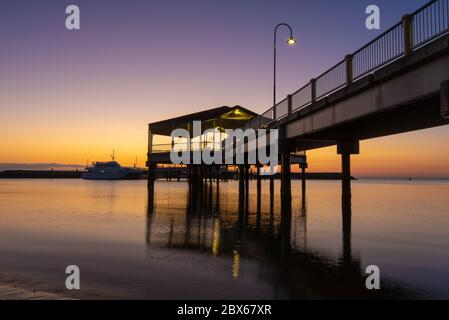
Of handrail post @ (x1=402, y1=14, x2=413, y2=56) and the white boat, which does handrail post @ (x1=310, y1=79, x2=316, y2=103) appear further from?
the white boat

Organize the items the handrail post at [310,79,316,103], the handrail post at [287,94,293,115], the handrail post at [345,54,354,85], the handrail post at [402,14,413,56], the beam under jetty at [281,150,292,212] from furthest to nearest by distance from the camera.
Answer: the beam under jetty at [281,150,292,212] → the handrail post at [287,94,293,115] → the handrail post at [310,79,316,103] → the handrail post at [345,54,354,85] → the handrail post at [402,14,413,56]

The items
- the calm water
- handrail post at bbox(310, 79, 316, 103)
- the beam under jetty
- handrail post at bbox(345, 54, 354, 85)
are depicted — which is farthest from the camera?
the beam under jetty

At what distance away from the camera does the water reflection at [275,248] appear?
833 centimetres

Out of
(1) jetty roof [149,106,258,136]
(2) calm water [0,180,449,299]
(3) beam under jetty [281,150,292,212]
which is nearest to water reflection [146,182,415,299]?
(2) calm water [0,180,449,299]

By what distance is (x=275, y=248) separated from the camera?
43.7ft

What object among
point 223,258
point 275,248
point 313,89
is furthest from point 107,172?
point 223,258

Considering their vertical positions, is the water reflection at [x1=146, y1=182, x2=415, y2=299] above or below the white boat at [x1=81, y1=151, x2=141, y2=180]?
below

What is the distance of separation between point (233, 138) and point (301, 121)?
1443cm

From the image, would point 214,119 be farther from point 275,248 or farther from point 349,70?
point 275,248

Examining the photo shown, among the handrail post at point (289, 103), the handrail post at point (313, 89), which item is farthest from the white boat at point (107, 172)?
the handrail post at point (313, 89)

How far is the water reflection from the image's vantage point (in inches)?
328
